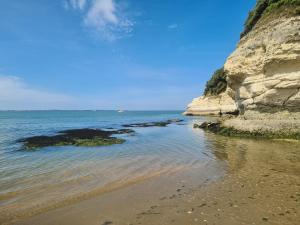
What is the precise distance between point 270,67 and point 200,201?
53.2 ft

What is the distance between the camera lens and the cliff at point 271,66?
18.7 m

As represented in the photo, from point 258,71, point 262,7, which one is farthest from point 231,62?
point 262,7

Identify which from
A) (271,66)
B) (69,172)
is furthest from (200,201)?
(271,66)

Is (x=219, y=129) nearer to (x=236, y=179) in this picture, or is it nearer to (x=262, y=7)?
(x=262, y=7)

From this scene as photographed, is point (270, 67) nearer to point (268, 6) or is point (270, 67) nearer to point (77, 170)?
point (268, 6)

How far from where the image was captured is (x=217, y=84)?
68.2 meters

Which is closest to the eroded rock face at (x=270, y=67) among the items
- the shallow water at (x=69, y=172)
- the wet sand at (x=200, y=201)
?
the shallow water at (x=69, y=172)

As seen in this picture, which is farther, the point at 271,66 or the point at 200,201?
the point at 271,66

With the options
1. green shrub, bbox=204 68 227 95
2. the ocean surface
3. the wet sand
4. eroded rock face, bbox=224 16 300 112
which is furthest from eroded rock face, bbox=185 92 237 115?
the wet sand

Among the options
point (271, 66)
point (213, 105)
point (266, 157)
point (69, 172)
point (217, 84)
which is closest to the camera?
point (69, 172)

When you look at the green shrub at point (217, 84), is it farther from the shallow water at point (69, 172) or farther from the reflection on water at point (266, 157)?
the shallow water at point (69, 172)

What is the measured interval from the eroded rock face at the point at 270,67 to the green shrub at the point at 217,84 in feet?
140

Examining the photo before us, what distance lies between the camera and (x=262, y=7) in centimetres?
2723

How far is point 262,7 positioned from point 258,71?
10.0 metres
